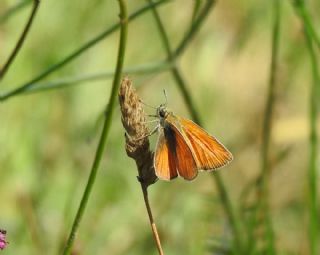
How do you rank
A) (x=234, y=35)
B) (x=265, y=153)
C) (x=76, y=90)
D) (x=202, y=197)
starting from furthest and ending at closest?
(x=234, y=35) → (x=76, y=90) → (x=202, y=197) → (x=265, y=153)

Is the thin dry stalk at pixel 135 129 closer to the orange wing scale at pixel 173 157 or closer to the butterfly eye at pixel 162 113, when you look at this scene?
the orange wing scale at pixel 173 157

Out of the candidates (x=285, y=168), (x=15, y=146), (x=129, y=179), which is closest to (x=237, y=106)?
(x=285, y=168)

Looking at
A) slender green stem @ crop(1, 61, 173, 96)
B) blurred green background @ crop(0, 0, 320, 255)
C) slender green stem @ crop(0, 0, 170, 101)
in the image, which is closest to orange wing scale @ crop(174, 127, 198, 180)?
slender green stem @ crop(0, 0, 170, 101)

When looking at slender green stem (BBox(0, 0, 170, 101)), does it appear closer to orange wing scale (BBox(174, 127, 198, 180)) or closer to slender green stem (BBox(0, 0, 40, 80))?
slender green stem (BBox(0, 0, 40, 80))

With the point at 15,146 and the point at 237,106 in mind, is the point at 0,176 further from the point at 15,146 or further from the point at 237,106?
the point at 237,106

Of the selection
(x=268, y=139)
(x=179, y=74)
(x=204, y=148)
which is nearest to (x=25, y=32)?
(x=204, y=148)

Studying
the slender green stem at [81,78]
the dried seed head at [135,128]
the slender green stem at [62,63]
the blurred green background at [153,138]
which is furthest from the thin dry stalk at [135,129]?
the blurred green background at [153,138]

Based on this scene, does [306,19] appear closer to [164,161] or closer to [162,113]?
[162,113]
